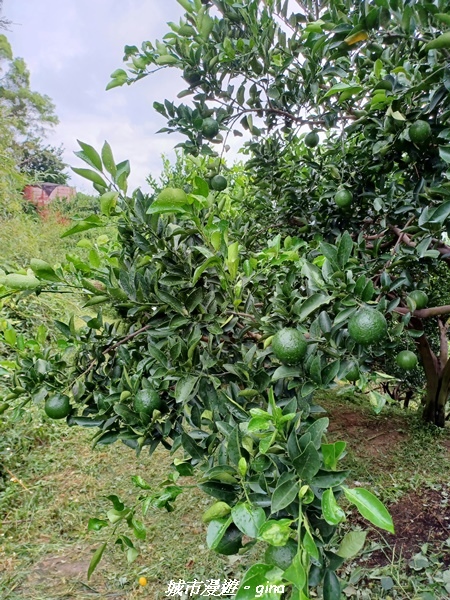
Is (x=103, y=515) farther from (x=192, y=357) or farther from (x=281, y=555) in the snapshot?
(x=281, y=555)

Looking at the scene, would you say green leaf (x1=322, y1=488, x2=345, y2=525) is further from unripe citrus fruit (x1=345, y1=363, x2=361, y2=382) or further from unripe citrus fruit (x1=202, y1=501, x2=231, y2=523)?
unripe citrus fruit (x1=345, y1=363, x2=361, y2=382)

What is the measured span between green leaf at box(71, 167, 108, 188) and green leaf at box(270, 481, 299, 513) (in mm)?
687

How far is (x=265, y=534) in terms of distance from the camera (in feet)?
1.71

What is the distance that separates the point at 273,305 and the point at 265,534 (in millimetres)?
500

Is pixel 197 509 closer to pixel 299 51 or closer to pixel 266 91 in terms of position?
pixel 266 91

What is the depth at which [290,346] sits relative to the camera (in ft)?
2.56

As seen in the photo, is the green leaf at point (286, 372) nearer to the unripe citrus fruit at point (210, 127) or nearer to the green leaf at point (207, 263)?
the green leaf at point (207, 263)

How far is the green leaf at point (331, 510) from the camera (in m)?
0.52

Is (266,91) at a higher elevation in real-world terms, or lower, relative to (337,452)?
higher

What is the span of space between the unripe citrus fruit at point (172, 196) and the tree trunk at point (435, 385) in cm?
215

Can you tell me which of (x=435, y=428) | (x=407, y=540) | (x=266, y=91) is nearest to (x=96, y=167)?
(x=266, y=91)

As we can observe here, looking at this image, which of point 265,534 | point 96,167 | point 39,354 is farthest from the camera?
point 39,354

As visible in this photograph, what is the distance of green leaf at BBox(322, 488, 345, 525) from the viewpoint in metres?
0.52

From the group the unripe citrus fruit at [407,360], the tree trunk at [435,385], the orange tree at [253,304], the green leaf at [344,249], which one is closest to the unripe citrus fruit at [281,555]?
the orange tree at [253,304]
